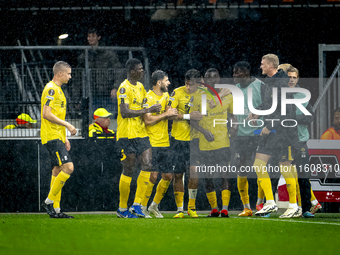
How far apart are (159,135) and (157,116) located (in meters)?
0.28

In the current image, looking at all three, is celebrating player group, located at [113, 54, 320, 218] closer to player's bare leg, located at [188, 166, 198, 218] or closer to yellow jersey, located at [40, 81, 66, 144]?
player's bare leg, located at [188, 166, 198, 218]

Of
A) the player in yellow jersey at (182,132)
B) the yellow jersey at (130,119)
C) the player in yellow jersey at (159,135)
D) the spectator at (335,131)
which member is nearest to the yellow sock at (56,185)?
the yellow jersey at (130,119)

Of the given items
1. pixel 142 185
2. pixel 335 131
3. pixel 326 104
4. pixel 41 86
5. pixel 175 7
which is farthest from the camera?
pixel 175 7

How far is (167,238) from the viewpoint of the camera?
4023 millimetres

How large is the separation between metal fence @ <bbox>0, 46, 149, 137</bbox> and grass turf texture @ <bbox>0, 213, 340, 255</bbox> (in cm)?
327

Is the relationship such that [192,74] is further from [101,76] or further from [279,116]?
[101,76]

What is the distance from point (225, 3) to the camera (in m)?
9.91

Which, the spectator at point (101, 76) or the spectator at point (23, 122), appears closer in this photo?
the spectator at point (23, 122)

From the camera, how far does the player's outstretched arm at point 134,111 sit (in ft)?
20.8

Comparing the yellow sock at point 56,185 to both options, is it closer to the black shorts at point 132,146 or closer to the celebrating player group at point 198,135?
the celebrating player group at point 198,135

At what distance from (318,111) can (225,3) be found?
2875 mm

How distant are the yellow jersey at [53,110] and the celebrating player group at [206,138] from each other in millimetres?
762

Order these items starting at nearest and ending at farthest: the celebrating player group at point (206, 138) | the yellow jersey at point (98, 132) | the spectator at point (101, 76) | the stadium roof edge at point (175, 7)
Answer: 1. the celebrating player group at point (206, 138)
2. the yellow jersey at point (98, 132)
3. the spectator at point (101, 76)
4. the stadium roof edge at point (175, 7)

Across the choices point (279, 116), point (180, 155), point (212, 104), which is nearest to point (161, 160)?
point (180, 155)
